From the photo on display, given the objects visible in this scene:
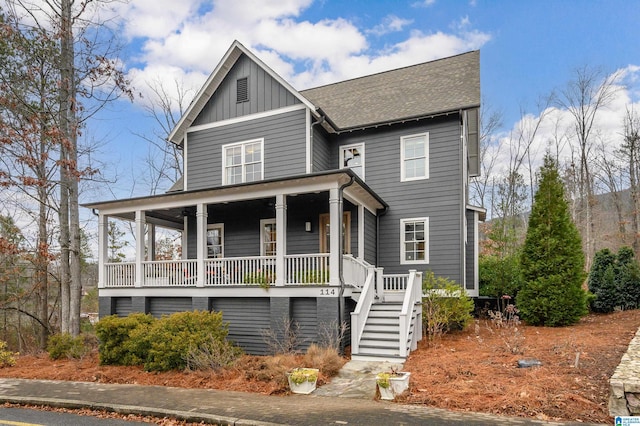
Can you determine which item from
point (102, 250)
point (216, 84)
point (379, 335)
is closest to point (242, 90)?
point (216, 84)

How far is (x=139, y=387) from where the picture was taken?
8336 millimetres

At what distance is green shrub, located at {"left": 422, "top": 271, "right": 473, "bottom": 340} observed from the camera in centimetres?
1123

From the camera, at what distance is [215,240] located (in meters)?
15.4

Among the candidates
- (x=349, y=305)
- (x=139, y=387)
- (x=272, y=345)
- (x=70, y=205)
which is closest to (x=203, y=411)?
(x=139, y=387)

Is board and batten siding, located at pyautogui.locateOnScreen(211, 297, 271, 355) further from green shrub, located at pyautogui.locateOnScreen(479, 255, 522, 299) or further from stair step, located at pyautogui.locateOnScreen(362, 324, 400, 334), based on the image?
green shrub, located at pyautogui.locateOnScreen(479, 255, 522, 299)

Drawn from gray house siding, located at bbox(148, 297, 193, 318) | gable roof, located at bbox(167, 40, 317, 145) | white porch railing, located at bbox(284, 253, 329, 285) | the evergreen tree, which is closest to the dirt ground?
the evergreen tree

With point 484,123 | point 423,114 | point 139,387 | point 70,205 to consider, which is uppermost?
point 484,123

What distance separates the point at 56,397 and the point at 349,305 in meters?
6.71

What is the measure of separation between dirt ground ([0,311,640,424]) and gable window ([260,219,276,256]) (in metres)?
4.83

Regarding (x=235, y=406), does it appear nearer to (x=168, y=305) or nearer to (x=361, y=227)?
(x=168, y=305)

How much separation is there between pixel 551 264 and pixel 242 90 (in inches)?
453

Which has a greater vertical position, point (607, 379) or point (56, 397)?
point (607, 379)

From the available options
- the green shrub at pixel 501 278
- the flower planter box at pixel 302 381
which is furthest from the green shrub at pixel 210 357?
the green shrub at pixel 501 278

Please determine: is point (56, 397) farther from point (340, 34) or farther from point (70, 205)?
Answer: point (340, 34)
